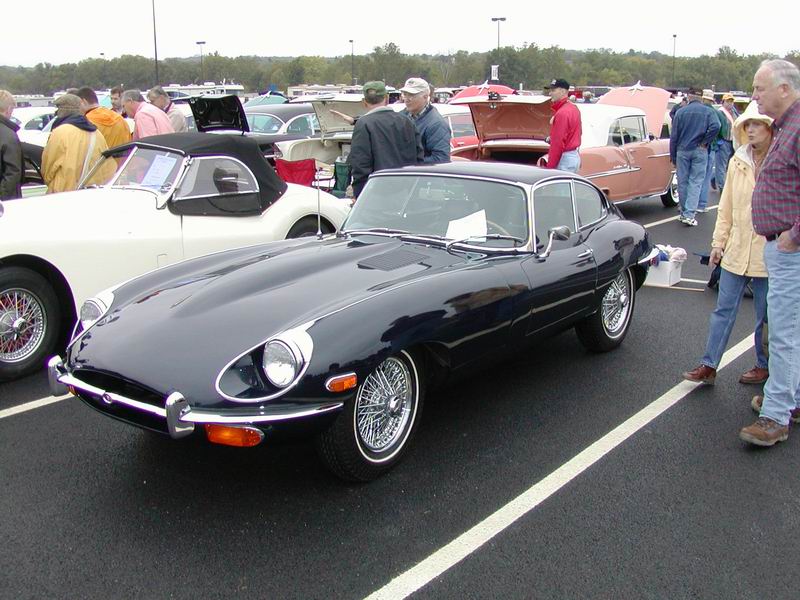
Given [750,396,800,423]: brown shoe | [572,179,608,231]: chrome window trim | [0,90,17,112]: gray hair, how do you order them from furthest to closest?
[0,90,17,112]: gray hair, [572,179,608,231]: chrome window trim, [750,396,800,423]: brown shoe

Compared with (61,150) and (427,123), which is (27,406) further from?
(427,123)

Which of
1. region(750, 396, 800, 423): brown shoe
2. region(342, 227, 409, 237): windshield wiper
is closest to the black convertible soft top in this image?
region(342, 227, 409, 237): windshield wiper

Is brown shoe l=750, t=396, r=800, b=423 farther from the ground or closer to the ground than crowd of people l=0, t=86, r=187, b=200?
closer to the ground

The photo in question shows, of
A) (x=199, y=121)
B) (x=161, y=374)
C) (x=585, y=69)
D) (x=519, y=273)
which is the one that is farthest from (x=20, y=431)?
(x=585, y=69)

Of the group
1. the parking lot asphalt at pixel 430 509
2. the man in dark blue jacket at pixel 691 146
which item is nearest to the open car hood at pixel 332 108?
the man in dark blue jacket at pixel 691 146

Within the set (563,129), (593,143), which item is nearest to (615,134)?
(593,143)

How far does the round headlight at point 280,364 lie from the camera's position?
3184 mm

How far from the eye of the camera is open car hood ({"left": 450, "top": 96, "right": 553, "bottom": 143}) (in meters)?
9.93

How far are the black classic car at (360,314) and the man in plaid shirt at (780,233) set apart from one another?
45.5 inches

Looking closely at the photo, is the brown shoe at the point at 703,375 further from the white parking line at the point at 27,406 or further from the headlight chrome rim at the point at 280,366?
the white parking line at the point at 27,406

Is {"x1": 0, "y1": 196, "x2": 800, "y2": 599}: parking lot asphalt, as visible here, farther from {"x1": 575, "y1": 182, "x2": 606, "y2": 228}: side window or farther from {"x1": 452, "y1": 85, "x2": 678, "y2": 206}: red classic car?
{"x1": 452, "y1": 85, "x2": 678, "y2": 206}: red classic car

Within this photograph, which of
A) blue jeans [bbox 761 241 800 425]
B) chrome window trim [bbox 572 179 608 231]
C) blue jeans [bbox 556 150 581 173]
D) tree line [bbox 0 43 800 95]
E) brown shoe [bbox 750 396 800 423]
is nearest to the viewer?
blue jeans [bbox 761 241 800 425]

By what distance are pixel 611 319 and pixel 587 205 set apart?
2.83 feet

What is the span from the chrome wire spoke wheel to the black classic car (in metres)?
0.21
